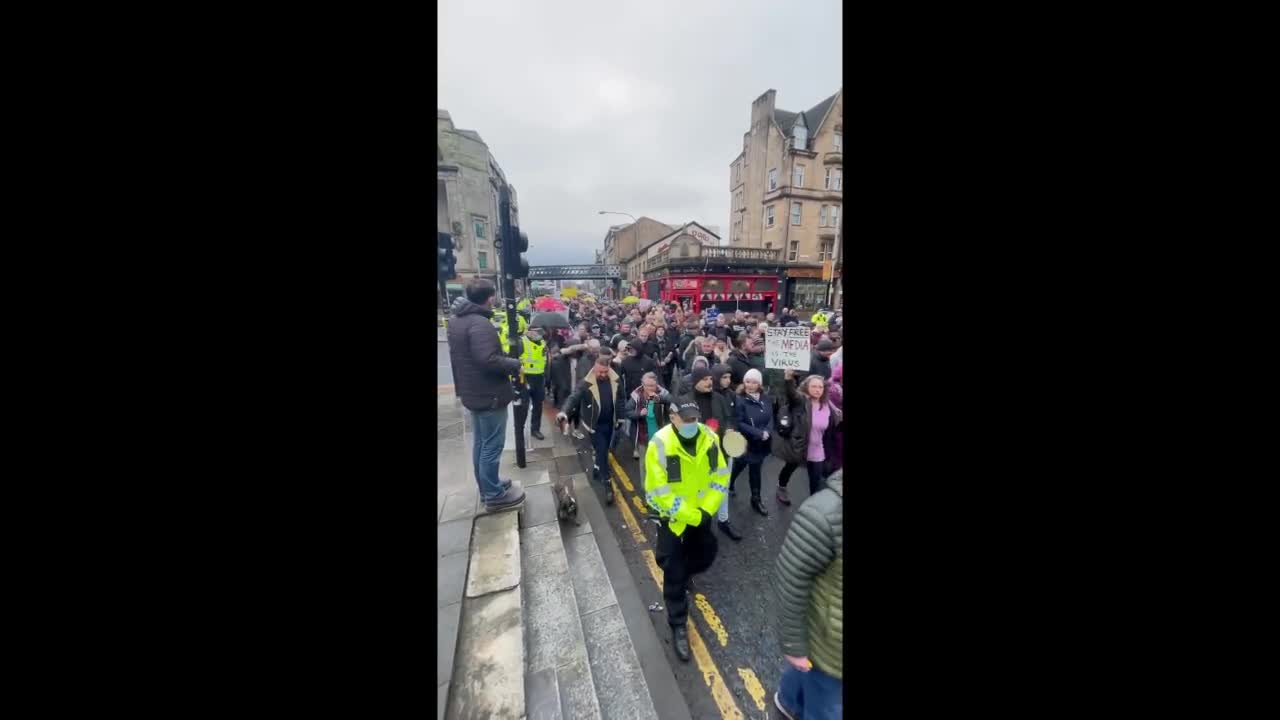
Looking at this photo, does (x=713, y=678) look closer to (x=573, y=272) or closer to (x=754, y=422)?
(x=754, y=422)

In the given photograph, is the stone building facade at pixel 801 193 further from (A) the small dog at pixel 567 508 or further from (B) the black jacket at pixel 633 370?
(A) the small dog at pixel 567 508

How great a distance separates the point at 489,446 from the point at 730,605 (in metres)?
2.56

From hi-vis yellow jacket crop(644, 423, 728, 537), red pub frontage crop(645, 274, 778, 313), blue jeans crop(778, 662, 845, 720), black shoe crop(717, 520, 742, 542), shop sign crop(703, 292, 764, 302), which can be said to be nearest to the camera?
blue jeans crop(778, 662, 845, 720)

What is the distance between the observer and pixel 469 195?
27297mm

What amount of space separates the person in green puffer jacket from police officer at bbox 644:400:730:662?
104cm

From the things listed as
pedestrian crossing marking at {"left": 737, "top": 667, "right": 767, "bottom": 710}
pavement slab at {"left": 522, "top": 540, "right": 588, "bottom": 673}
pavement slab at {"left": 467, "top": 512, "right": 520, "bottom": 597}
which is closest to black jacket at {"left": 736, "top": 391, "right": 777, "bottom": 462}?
pedestrian crossing marking at {"left": 737, "top": 667, "right": 767, "bottom": 710}

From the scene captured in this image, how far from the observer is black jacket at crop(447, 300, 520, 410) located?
12.0 feet

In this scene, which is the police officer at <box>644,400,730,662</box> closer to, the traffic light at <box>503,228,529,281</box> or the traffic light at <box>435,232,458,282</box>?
the traffic light at <box>503,228,529,281</box>

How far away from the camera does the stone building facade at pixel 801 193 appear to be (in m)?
24.9
